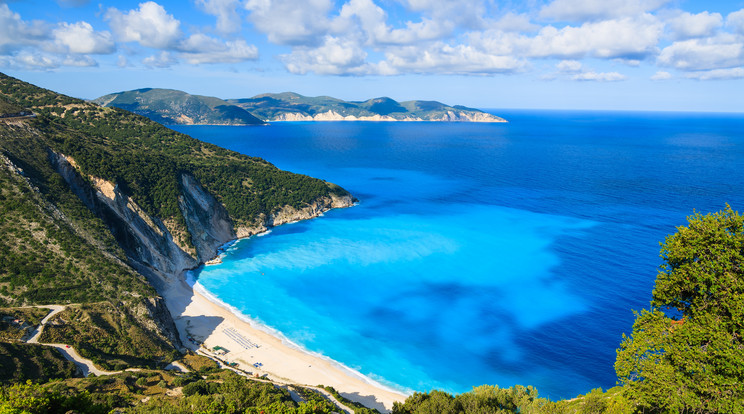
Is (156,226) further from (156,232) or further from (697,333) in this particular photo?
(697,333)

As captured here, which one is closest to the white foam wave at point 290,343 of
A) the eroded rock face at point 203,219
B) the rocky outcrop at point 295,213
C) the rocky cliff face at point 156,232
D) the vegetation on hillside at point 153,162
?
the rocky cliff face at point 156,232

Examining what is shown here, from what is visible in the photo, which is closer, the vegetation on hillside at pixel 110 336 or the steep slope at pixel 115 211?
the vegetation on hillside at pixel 110 336

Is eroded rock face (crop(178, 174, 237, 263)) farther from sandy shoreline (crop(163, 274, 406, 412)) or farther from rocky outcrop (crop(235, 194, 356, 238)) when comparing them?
sandy shoreline (crop(163, 274, 406, 412))

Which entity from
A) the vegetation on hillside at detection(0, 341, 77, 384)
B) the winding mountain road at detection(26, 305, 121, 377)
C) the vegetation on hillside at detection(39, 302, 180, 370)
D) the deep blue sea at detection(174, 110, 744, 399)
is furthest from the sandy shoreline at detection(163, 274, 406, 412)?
the vegetation on hillside at detection(0, 341, 77, 384)

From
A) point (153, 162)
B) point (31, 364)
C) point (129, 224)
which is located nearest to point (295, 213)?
point (153, 162)

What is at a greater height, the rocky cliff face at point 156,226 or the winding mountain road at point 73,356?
the rocky cliff face at point 156,226

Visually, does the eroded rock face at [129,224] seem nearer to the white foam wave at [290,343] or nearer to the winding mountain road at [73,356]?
the white foam wave at [290,343]
